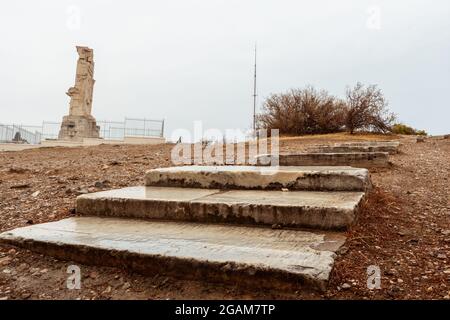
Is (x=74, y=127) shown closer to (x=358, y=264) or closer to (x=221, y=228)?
(x=221, y=228)

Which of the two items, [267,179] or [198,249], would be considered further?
[267,179]

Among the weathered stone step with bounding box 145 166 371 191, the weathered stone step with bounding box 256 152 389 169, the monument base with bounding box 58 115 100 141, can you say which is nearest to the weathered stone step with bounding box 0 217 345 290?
the weathered stone step with bounding box 145 166 371 191

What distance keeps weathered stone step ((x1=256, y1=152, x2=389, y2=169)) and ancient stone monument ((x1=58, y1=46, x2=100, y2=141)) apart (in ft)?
49.1

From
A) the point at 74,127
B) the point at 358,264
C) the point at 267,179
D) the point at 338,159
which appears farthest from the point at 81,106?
the point at 358,264

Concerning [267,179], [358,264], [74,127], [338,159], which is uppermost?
[74,127]

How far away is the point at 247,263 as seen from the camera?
5.46 ft

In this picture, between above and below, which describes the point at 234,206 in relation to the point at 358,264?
above

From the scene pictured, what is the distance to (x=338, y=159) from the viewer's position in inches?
181

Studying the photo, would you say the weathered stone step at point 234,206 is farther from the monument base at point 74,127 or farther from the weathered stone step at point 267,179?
the monument base at point 74,127

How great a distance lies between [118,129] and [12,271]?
57.5 ft

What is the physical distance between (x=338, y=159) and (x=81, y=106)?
1633 cm
